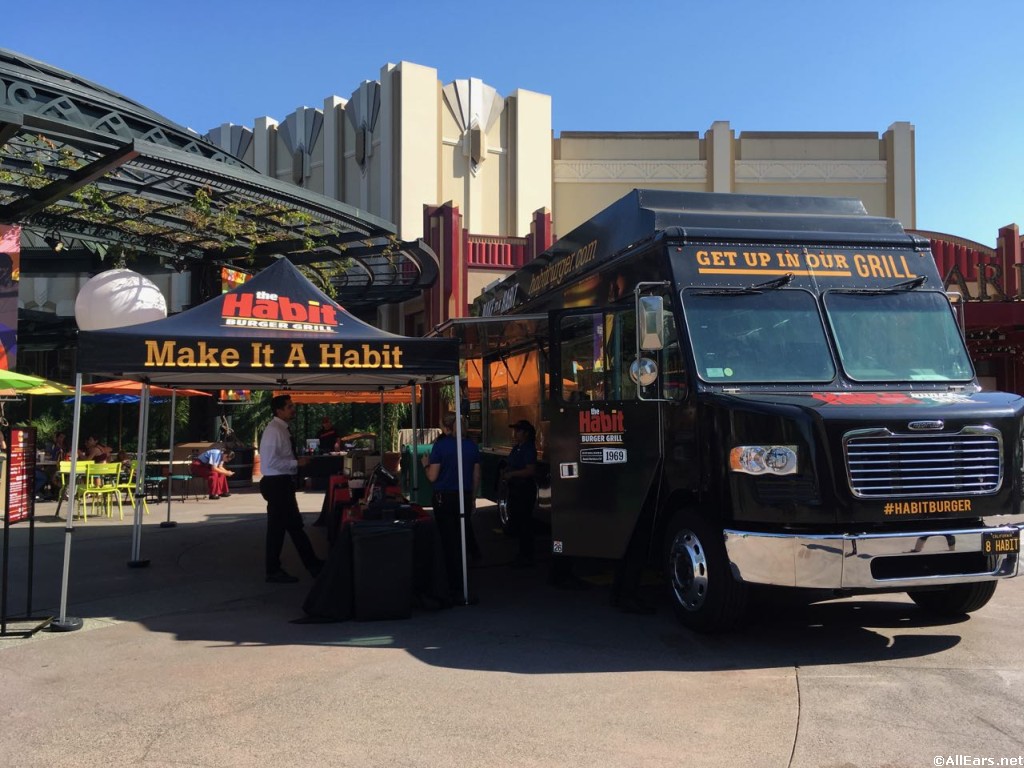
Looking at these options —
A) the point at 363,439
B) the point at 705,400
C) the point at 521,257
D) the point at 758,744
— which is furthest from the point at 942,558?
the point at 521,257

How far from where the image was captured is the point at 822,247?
6801 mm

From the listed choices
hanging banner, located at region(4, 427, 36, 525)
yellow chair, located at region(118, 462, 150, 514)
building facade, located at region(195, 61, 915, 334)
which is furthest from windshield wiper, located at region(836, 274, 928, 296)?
building facade, located at region(195, 61, 915, 334)

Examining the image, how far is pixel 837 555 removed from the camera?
541 cm

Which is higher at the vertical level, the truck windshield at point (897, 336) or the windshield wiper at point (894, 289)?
the windshield wiper at point (894, 289)

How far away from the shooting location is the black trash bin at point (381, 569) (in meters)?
6.86

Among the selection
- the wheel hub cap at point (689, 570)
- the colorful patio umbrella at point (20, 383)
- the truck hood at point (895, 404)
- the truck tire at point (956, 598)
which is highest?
the colorful patio umbrella at point (20, 383)

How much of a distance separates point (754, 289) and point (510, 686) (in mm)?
3445

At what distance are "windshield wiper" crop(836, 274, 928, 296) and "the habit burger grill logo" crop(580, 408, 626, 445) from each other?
2000mm

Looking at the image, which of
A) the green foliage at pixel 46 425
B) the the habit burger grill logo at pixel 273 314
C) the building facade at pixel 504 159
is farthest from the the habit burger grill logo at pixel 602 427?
the green foliage at pixel 46 425

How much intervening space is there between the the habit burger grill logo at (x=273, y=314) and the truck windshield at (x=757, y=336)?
3.38 m

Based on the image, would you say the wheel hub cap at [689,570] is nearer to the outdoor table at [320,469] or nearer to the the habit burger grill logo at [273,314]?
the the habit burger grill logo at [273,314]

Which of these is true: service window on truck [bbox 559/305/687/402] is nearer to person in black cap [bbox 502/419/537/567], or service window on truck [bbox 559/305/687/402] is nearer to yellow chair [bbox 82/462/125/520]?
person in black cap [bbox 502/419/537/567]

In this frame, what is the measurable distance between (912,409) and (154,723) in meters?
5.06

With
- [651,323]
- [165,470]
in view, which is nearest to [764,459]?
[651,323]
